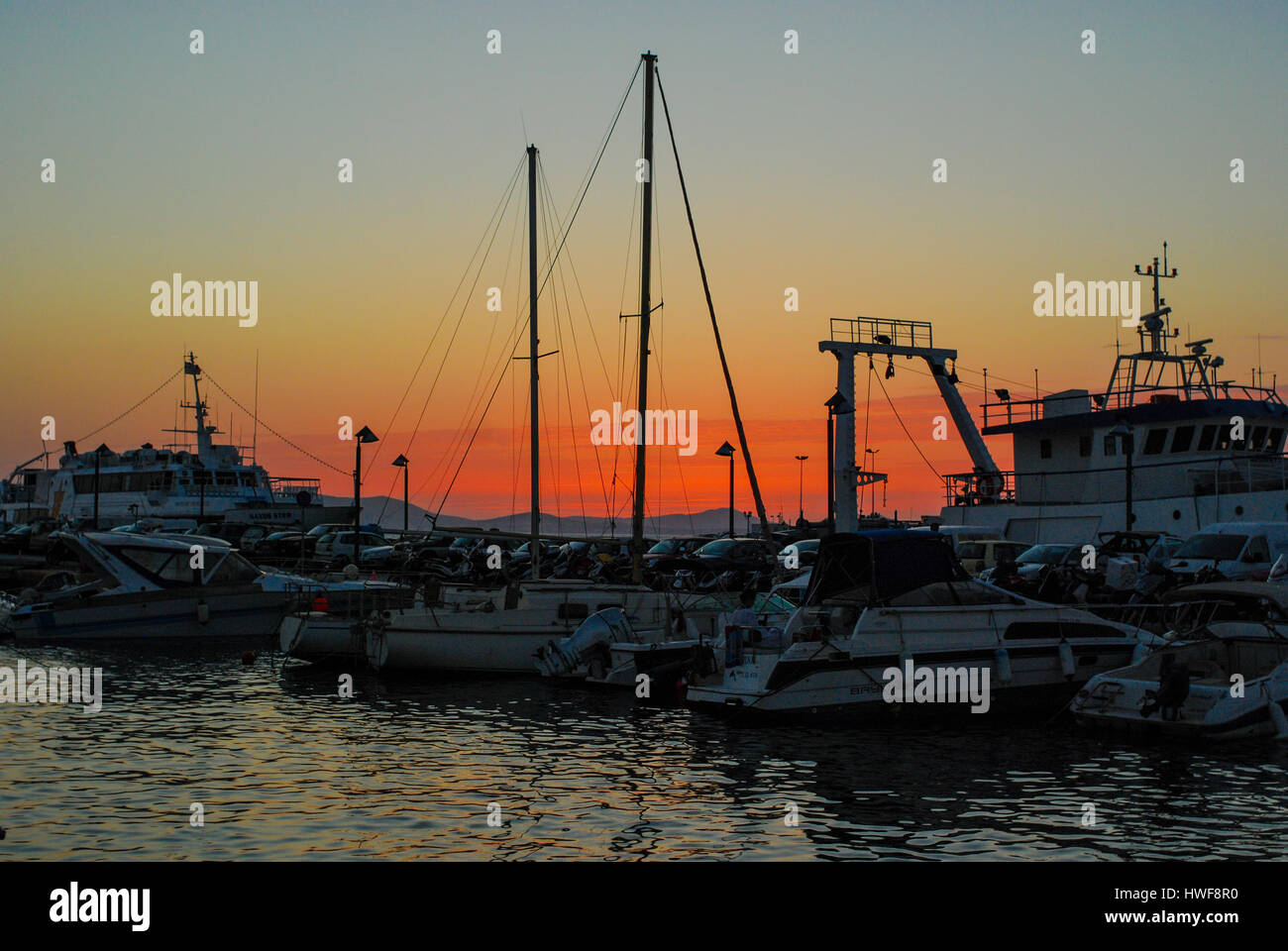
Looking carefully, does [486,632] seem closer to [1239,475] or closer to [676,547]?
[676,547]

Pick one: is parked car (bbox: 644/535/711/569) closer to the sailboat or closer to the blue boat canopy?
the sailboat

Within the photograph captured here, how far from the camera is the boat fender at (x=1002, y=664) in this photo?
1945 cm

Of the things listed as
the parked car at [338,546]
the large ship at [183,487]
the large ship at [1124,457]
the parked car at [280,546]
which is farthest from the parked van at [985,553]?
the large ship at [183,487]

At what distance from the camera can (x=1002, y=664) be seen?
1948cm

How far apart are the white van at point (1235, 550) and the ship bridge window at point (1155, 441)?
13332 millimetres

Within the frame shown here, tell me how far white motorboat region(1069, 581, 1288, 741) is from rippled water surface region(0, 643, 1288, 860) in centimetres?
47

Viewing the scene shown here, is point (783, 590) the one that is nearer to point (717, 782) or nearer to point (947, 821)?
point (717, 782)

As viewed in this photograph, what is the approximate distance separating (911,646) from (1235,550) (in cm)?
1695

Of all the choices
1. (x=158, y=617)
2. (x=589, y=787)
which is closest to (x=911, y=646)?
(x=589, y=787)

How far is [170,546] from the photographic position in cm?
3328

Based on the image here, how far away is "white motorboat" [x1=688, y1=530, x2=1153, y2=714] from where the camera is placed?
739 inches

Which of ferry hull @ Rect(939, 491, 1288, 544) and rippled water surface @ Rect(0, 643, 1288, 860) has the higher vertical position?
ferry hull @ Rect(939, 491, 1288, 544)

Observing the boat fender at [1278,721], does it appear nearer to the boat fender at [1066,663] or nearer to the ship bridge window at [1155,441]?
the boat fender at [1066,663]

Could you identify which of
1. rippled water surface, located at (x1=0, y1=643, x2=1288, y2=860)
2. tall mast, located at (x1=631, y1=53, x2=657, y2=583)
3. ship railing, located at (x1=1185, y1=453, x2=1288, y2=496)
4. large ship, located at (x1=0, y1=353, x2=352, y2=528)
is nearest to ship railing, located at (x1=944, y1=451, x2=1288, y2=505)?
ship railing, located at (x1=1185, y1=453, x2=1288, y2=496)
